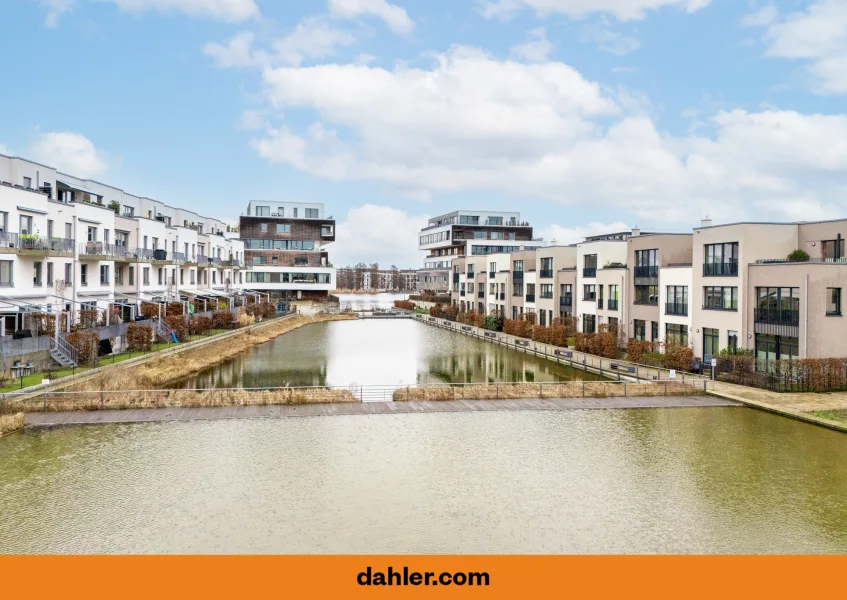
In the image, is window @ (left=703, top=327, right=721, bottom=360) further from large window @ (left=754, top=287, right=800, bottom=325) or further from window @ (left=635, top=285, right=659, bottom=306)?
window @ (left=635, top=285, right=659, bottom=306)

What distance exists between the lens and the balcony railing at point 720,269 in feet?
98.3

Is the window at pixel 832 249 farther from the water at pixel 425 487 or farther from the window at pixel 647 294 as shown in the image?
the water at pixel 425 487

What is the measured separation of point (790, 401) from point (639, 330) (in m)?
14.7

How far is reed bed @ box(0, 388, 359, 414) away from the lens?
21875 mm

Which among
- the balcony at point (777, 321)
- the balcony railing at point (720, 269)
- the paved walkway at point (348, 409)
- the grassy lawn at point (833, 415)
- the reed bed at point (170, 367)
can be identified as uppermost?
the balcony railing at point (720, 269)

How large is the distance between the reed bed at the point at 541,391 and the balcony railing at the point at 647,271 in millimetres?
12316

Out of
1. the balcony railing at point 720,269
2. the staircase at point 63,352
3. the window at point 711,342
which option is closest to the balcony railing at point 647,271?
the balcony railing at point 720,269

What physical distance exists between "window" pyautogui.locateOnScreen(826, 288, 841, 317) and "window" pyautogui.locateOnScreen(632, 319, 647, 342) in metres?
11.8

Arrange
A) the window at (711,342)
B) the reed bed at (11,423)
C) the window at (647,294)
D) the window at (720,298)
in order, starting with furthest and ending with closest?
the window at (647,294) → the window at (711,342) → the window at (720,298) → the reed bed at (11,423)

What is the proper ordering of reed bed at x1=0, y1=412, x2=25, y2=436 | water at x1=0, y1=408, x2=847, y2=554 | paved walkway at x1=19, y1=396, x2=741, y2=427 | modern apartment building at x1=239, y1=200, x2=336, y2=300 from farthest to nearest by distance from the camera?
modern apartment building at x1=239, y1=200, x2=336, y2=300 < paved walkway at x1=19, y1=396, x2=741, y2=427 < reed bed at x1=0, y1=412, x2=25, y2=436 < water at x1=0, y1=408, x2=847, y2=554

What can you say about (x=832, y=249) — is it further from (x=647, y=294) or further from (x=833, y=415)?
(x=833, y=415)

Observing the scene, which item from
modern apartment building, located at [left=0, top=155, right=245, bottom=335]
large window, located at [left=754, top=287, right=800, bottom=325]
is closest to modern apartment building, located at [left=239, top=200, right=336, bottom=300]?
modern apartment building, located at [left=0, top=155, right=245, bottom=335]

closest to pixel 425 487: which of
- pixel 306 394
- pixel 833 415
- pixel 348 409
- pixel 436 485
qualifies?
pixel 436 485
